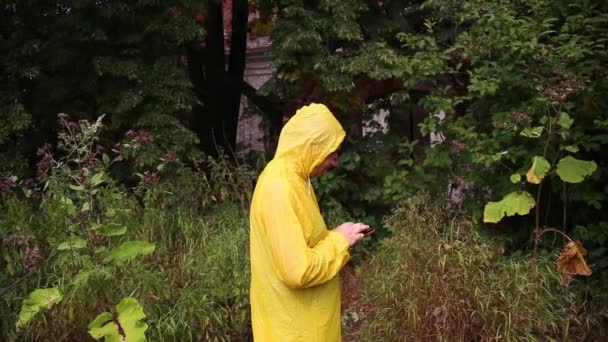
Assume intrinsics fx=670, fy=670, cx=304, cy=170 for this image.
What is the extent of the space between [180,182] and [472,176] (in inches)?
104

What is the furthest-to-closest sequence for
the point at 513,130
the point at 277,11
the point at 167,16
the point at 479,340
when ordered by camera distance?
the point at 277,11 < the point at 167,16 < the point at 513,130 < the point at 479,340

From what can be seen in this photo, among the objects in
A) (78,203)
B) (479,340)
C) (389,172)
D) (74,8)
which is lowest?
(479,340)

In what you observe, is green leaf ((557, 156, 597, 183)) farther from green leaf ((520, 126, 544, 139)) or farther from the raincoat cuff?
the raincoat cuff

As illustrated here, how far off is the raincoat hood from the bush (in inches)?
88.2

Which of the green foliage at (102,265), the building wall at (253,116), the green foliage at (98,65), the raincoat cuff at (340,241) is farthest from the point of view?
the building wall at (253,116)

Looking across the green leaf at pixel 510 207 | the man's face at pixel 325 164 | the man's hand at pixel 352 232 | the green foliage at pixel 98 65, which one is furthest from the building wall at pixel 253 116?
the man's hand at pixel 352 232

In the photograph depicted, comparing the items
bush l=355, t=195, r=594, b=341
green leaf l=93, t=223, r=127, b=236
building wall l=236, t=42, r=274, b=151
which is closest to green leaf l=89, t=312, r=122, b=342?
green leaf l=93, t=223, r=127, b=236

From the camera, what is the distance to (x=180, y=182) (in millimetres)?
6215

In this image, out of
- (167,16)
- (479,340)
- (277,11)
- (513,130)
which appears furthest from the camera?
(277,11)

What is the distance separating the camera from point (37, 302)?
14.2 ft

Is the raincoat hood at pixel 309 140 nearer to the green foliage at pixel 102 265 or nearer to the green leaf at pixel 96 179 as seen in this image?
the green foliage at pixel 102 265

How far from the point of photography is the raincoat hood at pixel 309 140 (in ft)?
8.18

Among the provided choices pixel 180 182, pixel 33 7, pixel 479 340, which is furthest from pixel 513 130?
pixel 33 7

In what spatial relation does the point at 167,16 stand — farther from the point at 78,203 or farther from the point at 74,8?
the point at 78,203
